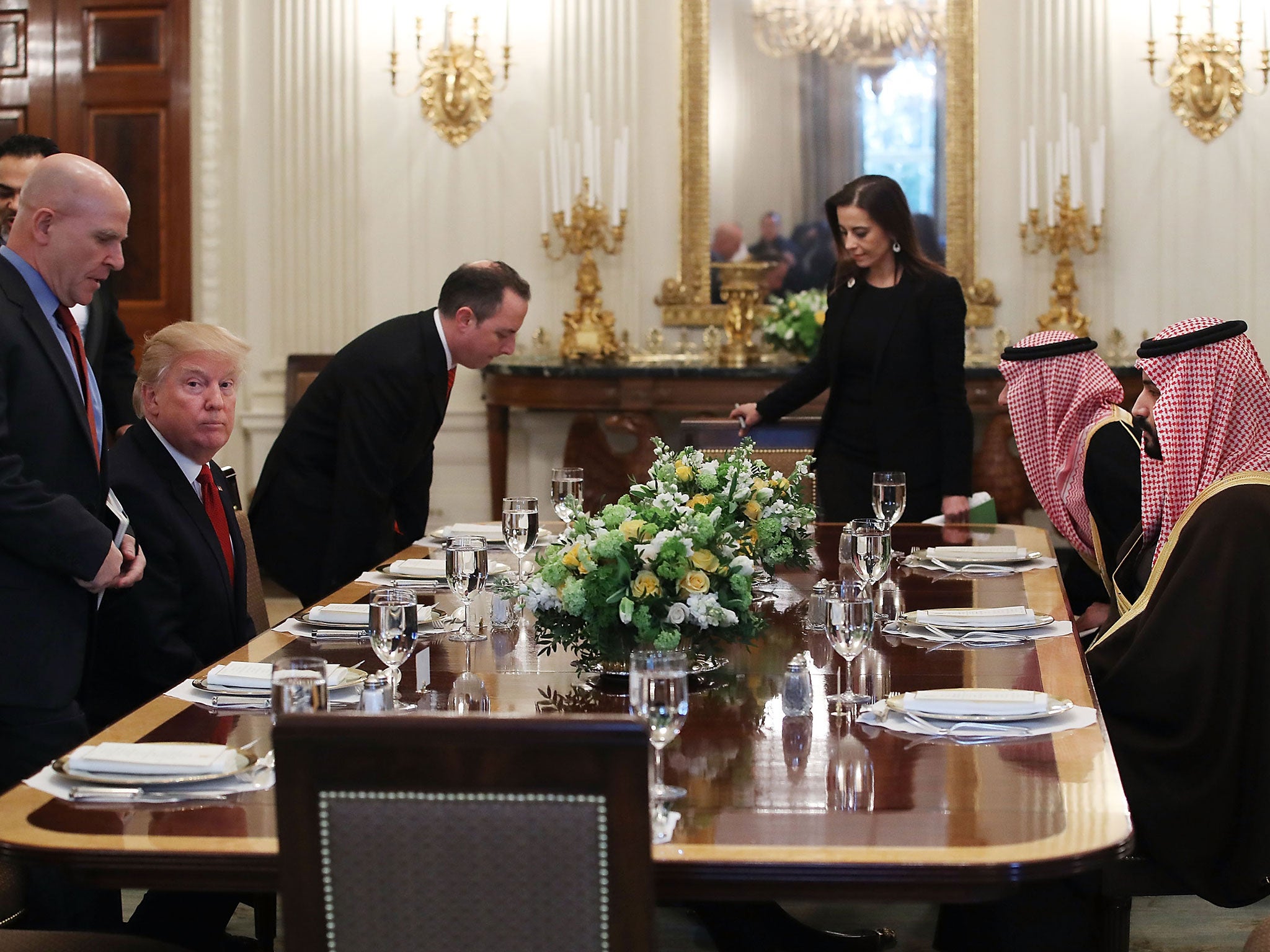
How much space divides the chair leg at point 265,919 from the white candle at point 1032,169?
17.2ft

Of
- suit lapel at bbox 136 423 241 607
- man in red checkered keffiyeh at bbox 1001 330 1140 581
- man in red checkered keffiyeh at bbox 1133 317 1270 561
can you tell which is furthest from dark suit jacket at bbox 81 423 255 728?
man in red checkered keffiyeh at bbox 1001 330 1140 581

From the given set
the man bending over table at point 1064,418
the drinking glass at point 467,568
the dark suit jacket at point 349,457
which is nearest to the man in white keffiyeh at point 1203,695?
the man bending over table at point 1064,418

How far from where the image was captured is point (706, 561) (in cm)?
213

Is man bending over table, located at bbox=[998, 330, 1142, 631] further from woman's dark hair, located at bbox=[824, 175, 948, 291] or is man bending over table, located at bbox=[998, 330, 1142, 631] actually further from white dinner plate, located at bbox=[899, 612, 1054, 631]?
white dinner plate, located at bbox=[899, 612, 1054, 631]

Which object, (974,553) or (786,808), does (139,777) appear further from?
(974,553)

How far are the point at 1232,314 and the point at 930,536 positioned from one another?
374 cm

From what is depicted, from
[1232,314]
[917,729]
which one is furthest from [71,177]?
[1232,314]

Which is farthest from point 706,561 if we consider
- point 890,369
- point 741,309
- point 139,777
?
point 741,309

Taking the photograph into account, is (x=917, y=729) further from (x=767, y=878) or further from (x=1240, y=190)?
(x=1240, y=190)

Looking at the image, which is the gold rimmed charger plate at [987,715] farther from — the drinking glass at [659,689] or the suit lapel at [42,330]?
the suit lapel at [42,330]

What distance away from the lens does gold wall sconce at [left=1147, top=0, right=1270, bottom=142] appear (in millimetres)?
6770

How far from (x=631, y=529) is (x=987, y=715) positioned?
56 centimetres

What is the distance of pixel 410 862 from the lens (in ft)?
4.13

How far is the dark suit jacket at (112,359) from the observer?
431 cm
